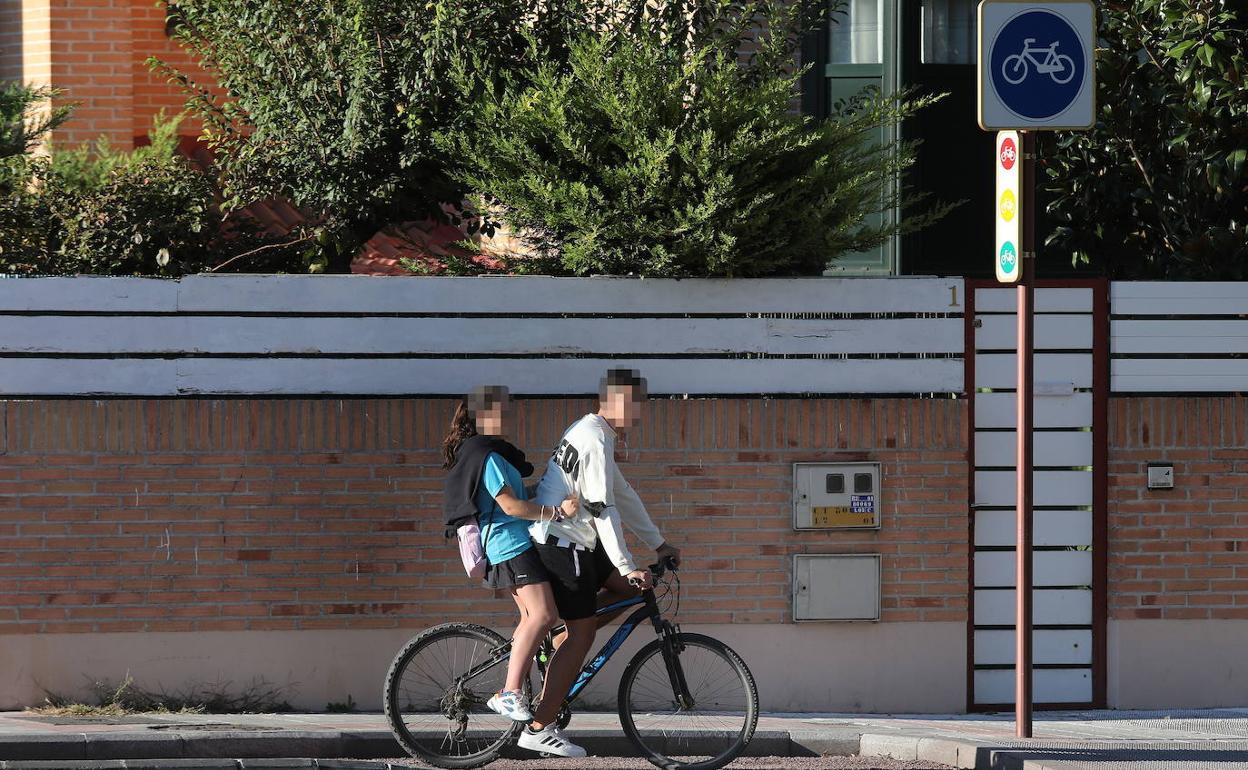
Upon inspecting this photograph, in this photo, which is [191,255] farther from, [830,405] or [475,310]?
[830,405]

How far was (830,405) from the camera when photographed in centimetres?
834

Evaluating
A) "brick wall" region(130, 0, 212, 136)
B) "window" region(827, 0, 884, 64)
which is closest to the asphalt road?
"window" region(827, 0, 884, 64)

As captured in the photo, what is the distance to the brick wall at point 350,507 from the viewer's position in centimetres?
791

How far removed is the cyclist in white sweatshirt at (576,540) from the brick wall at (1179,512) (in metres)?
2.98

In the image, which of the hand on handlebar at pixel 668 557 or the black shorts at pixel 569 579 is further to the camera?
the hand on handlebar at pixel 668 557

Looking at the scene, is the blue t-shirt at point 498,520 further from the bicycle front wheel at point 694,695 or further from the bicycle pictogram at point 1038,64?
the bicycle pictogram at point 1038,64

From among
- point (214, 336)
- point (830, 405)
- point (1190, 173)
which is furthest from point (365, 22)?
point (1190, 173)

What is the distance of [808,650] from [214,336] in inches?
141

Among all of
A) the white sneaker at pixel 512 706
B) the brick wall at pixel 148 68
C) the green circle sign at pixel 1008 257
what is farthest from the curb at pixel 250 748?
the brick wall at pixel 148 68

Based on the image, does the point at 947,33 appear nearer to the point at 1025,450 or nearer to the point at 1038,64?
the point at 1038,64

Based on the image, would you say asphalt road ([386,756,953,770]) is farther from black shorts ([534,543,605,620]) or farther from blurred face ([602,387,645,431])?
blurred face ([602,387,645,431])

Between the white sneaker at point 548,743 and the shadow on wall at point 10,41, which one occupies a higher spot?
the shadow on wall at point 10,41

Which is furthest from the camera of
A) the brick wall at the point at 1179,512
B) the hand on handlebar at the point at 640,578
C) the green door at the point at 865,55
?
the green door at the point at 865,55

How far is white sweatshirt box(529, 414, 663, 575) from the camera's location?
6.77 m
